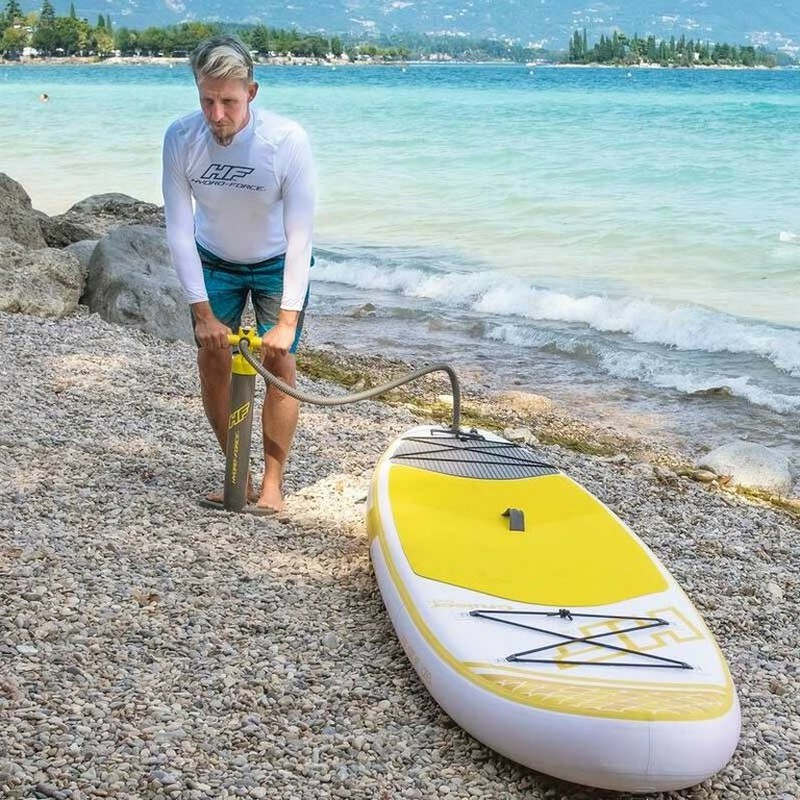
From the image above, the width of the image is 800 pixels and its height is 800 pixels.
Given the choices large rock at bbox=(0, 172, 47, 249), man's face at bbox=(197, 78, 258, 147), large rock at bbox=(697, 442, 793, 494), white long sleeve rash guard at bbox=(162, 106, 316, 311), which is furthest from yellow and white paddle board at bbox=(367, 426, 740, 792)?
large rock at bbox=(0, 172, 47, 249)

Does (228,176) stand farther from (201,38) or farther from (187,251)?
(201,38)

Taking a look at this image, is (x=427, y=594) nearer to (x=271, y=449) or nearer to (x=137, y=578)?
(x=137, y=578)

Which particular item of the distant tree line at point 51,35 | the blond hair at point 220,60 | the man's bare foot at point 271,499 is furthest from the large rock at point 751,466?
the distant tree line at point 51,35

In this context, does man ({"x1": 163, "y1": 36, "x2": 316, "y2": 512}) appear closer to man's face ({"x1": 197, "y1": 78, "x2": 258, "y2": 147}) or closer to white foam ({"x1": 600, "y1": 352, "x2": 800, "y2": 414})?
man's face ({"x1": 197, "y1": 78, "x2": 258, "y2": 147})

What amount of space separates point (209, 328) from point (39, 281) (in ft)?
14.7

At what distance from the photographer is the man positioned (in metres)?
4.29

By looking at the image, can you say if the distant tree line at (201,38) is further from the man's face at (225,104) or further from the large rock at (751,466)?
the man's face at (225,104)

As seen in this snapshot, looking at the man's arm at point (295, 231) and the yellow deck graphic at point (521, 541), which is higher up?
the man's arm at point (295, 231)

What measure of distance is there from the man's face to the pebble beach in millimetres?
1564

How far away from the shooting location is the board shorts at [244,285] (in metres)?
4.71

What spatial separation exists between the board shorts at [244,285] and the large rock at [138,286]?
3.65 meters

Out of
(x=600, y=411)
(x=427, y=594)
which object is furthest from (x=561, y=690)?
(x=600, y=411)

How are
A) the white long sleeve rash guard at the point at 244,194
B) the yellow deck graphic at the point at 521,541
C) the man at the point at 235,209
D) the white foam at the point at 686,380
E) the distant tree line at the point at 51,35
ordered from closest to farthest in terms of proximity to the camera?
the yellow deck graphic at the point at 521,541
the man at the point at 235,209
the white long sleeve rash guard at the point at 244,194
the white foam at the point at 686,380
the distant tree line at the point at 51,35

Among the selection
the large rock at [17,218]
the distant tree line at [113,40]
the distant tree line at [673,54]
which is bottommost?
the large rock at [17,218]
